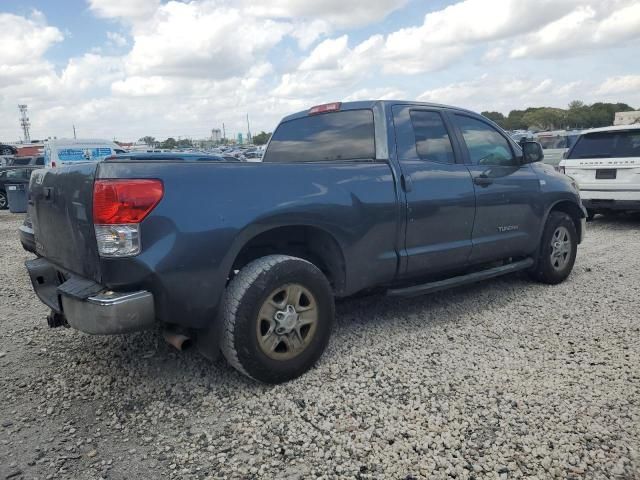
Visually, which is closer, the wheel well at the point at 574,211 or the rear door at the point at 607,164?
the wheel well at the point at 574,211

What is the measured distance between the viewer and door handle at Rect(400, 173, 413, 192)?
12.4 ft

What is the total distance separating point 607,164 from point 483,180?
223 inches

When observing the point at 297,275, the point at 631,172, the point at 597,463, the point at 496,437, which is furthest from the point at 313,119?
the point at 631,172

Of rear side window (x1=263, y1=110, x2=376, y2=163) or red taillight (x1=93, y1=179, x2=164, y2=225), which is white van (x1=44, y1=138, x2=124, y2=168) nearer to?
rear side window (x1=263, y1=110, x2=376, y2=163)

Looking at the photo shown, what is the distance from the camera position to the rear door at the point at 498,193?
4469mm

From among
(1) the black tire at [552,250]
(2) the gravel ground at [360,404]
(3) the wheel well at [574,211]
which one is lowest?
(2) the gravel ground at [360,404]

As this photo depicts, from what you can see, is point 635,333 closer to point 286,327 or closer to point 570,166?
point 286,327

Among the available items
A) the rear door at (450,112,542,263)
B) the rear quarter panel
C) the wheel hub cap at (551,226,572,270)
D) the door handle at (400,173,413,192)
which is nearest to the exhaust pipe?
the rear quarter panel

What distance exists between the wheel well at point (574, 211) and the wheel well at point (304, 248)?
3.07 metres

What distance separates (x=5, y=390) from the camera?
3.22m

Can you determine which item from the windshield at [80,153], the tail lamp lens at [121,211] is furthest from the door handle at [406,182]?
the windshield at [80,153]

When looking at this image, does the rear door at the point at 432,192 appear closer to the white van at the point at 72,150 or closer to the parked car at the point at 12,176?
the white van at the point at 72,150

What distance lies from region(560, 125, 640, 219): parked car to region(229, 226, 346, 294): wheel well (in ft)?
23.5

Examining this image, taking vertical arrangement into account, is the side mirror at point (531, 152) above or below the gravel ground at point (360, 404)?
above
